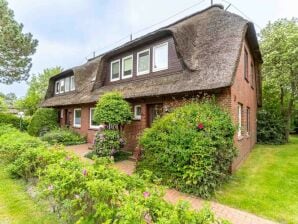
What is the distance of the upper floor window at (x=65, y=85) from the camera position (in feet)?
65.6

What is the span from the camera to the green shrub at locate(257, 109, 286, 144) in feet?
58.1

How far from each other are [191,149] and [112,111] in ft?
16.4

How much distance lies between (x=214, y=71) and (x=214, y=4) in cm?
588

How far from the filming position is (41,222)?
15.0ft

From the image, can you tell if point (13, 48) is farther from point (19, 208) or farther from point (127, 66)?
point (19, 208)

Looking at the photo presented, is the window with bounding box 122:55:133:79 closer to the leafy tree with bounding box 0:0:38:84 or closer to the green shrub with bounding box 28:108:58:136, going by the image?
the green shrub with bounding box 28:108:58:136

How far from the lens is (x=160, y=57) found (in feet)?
38.9

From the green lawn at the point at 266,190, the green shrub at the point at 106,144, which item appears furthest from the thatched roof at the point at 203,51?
the green lawn at the point at 266,190

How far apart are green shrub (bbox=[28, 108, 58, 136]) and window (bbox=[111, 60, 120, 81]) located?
7.98 meters

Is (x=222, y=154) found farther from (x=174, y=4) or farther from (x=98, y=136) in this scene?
(x=174, y=4)

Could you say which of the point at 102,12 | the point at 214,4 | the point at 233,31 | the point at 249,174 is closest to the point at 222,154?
the point at 249,174

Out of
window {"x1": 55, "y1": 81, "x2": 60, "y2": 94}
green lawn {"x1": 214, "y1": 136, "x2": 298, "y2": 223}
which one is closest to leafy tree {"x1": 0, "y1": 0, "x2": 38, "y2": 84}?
window {"x1": 55, "y1": 81, "x2": 60, "y2": 94}

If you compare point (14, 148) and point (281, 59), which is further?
point (281, 59)

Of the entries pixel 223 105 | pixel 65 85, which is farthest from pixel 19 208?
pixel 65 85
